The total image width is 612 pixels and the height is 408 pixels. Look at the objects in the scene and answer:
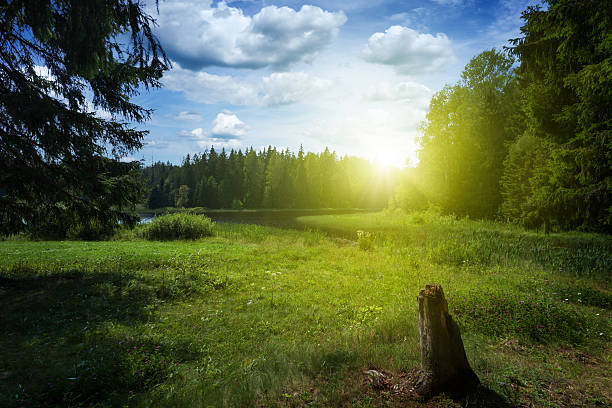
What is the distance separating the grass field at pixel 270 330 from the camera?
12.6ft

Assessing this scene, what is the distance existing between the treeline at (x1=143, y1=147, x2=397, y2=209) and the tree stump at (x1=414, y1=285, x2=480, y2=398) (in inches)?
3177

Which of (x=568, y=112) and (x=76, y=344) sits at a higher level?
(x=568, y=112)

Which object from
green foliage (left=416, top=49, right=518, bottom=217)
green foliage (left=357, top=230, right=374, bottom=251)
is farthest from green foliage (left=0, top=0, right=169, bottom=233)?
green foliage (left=416, top=49, right=518, bottom=217)

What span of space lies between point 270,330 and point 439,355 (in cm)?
369

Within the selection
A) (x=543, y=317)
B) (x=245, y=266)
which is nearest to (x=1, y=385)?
(x=245, y=266)

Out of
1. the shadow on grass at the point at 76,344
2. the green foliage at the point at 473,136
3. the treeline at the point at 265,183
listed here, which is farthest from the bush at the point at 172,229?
the treeline at the point at 265,183

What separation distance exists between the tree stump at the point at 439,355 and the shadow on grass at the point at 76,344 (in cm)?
376

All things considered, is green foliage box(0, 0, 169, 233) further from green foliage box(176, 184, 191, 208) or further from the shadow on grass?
green foliage box(176, 184, 191, 208)

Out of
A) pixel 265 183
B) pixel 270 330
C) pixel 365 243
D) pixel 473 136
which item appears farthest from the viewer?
pixel 265 183

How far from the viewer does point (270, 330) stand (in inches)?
250

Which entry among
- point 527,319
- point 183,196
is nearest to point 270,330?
point 527,319

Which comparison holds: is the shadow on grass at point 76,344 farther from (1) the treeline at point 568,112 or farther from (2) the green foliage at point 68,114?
(1) the treeline at point 568,112

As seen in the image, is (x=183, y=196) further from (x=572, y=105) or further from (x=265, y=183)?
(x=572, y=105)

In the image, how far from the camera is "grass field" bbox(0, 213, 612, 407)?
3844 millimetres
